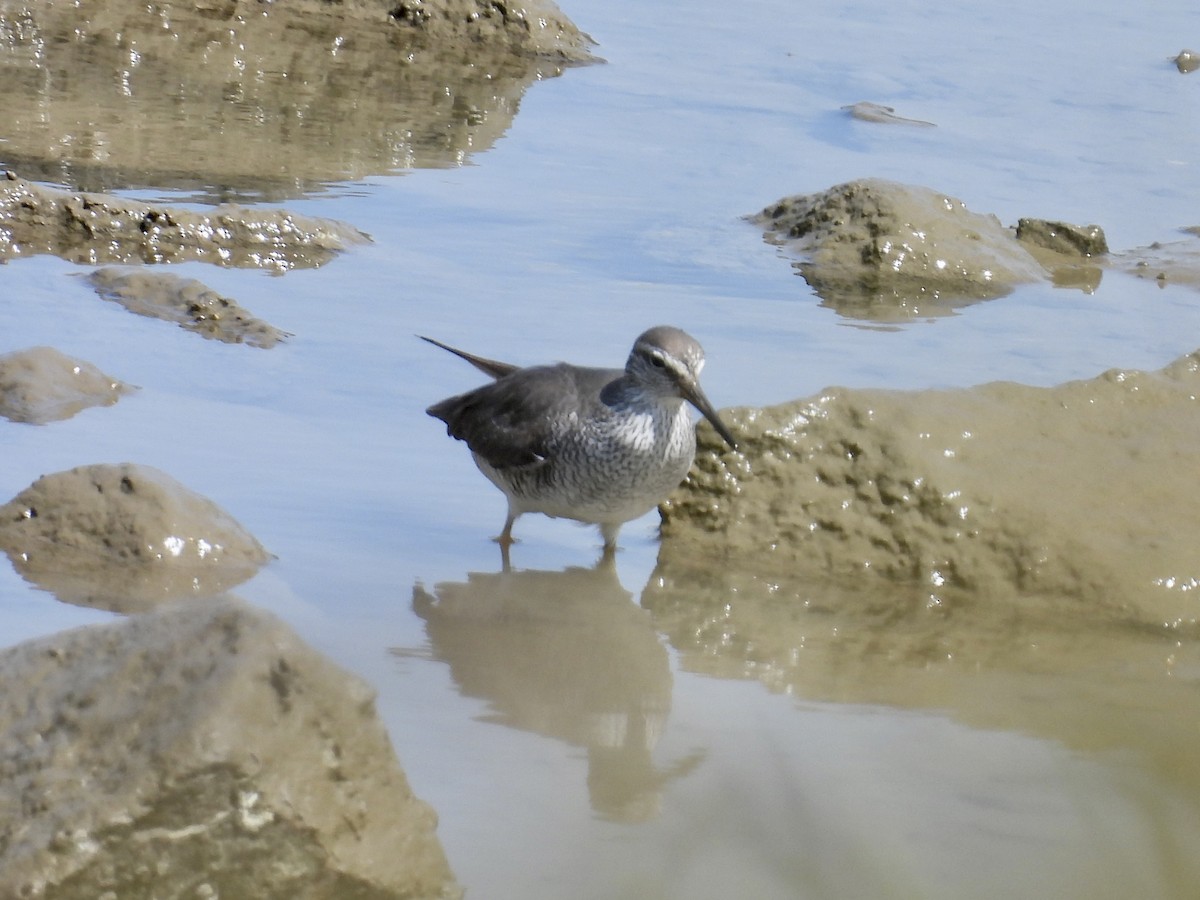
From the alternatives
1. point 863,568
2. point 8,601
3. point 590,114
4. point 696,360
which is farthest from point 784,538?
point 590,114

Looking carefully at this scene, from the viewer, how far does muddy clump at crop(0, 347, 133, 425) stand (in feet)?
22.0

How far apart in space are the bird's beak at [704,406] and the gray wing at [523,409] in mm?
386

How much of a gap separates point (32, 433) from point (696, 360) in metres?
2.67

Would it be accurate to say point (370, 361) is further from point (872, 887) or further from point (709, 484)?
point (872, 887)

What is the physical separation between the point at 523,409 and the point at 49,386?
2.00m

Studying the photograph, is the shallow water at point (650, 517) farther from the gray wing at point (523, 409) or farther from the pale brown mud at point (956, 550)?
the gray wing at point (523, 409)

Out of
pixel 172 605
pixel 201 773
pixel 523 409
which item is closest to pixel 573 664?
pixel 172 605

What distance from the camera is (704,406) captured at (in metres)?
6.12

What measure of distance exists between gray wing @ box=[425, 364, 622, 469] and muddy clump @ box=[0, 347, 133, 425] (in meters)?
1.50

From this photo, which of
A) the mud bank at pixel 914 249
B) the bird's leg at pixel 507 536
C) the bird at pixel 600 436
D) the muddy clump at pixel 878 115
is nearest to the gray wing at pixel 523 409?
the bird at pixel 600 436

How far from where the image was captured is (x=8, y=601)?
5199 mm

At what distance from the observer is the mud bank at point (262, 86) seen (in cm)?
1089

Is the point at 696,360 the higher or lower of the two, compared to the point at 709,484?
higher

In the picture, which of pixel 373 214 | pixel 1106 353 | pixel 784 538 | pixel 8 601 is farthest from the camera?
pixel 373 214
